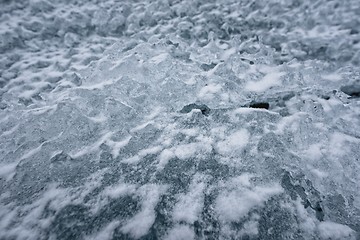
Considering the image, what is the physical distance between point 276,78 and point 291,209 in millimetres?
1123

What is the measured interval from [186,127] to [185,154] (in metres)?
0.23

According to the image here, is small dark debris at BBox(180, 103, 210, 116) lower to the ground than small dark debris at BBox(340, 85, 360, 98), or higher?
higher

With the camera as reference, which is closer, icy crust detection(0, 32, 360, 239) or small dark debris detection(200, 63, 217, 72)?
icy crust detection(0, 32, 360, 239)

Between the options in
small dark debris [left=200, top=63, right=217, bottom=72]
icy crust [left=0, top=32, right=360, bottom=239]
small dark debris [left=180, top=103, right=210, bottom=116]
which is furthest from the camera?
small dark debris [left=200, top=63, right=217, bottom=72]

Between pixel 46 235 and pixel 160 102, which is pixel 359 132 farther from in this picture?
pixel 46 235

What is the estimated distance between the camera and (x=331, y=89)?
181 cm

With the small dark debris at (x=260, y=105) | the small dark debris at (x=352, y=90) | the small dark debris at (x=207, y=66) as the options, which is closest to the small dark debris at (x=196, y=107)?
the small dark debris at (x=260, y=105)

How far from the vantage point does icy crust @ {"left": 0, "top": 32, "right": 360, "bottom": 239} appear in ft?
3.83

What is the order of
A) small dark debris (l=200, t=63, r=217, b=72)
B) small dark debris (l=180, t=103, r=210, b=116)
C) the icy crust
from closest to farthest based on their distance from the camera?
the icy crust, small dark debris (l=180, t=103, r=210, b=116), small dark debris (l=200, t=63, r=217, b=72)

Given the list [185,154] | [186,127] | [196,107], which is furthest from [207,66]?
[185,154]

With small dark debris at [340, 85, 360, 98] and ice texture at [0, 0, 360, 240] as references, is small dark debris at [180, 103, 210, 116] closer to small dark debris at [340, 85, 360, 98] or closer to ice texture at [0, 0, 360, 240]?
ice texture at [0, 0, 360, 240]

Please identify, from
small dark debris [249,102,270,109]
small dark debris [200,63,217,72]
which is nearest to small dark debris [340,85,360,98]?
small dark debris [249,102,270,109]

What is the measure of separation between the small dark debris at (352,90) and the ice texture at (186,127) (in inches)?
0.4

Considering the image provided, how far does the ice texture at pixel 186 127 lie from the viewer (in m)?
1.19
